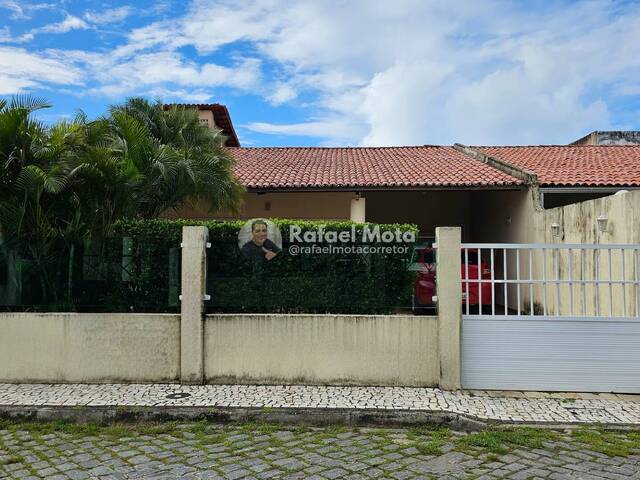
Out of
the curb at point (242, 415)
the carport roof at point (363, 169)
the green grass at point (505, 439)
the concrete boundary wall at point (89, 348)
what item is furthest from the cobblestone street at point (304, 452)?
the carport roof at point (363, 169)

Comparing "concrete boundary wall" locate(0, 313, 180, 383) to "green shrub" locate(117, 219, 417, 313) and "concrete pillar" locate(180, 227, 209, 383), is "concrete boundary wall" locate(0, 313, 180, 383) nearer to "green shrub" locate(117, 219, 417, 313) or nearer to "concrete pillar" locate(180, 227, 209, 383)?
"concrete pillar" locate(180, 227, 209, 383)

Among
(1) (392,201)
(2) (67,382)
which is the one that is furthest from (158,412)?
(1) (392,201)

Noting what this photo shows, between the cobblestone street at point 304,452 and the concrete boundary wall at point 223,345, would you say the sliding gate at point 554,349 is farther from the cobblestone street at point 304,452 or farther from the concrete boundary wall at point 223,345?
the cobblestone street at point 304,452

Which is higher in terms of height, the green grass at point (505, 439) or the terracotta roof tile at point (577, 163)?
the terracotta roof tile at point (577, 163)

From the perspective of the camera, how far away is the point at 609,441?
193 inches

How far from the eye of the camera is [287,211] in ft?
46.0

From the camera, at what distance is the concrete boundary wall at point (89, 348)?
670 centimetres

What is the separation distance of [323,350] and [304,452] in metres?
2.03

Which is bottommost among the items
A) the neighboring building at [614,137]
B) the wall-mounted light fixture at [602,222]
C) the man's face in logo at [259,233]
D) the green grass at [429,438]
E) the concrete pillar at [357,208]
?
the green grass at [429,438]

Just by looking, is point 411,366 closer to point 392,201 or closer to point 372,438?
point 372,438

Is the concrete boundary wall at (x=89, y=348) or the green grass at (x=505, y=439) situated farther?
the concrete boundary wall at (x=89, y=348)

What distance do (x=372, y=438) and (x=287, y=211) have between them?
9.44 metres

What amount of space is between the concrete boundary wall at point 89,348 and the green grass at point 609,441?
4.64 metres

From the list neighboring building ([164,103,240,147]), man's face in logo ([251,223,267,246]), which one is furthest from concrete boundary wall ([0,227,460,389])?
neighboring building ([164,103,240,147])
